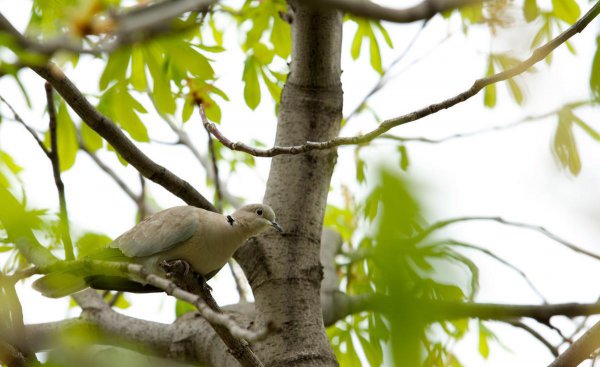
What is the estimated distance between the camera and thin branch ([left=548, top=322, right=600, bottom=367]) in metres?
2.09

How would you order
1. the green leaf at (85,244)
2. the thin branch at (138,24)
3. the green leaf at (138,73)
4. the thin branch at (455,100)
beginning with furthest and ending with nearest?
the green leaf at (138,73) → the thin branch at (455,100) → the green leaf at (85,244) → the thin branch at (138,24)

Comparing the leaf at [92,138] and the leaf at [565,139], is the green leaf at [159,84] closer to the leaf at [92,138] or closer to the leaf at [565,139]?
the leaf at [92,138]

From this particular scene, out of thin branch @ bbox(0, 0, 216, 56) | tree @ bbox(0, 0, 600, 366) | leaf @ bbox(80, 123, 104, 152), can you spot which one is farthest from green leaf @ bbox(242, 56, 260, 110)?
thin branch @ bbox(0, 0, 216, 56)

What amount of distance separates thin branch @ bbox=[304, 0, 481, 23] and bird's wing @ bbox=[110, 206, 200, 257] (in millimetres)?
2627

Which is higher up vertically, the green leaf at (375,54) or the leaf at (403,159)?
the green leaf at (375,54)

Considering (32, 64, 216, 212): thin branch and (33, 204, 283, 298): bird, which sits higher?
(32, 64, 216, 212): thin branch

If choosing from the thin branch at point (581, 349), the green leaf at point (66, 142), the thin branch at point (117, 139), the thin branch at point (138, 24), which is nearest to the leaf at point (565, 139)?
the thin branch at point (581, 349)

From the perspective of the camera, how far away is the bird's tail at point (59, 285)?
10.9ft

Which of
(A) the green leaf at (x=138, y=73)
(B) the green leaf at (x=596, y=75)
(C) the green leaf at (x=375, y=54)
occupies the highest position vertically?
(C) the green leaf at (x=375, y=54)

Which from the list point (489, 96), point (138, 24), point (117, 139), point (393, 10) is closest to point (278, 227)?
point (117, 139)

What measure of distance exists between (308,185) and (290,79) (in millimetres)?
550

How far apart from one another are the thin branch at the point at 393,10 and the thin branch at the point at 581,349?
1.38m

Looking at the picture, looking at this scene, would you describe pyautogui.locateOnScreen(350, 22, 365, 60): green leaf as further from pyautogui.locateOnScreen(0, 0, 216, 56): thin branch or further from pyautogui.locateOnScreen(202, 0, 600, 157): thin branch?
pyautogui.locateOnScreen(0, 0, 216, 56): thin branch

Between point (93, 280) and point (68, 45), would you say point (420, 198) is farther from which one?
point (93, 280)
